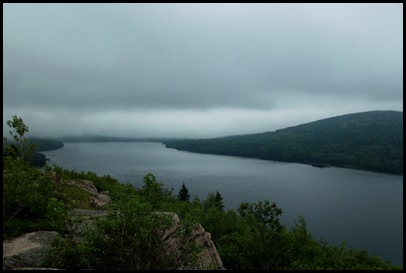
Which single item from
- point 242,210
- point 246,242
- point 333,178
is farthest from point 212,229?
point 333,178

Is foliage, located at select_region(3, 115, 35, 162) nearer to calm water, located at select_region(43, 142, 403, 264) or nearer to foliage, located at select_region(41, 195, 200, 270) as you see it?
foliage, located at select_region(41, 195, 200, 270)

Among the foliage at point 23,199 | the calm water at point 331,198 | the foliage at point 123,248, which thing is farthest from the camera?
the calm water at point 331,198

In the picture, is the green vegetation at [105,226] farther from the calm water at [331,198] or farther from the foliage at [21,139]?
the calm water at [331,198]

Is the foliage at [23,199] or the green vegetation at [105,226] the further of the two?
the foliage at [23,199]

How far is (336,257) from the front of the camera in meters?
24.2

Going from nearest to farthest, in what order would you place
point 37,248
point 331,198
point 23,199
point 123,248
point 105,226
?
point 123,248 → point 105,226 → point 37,248 → point 23,199 → point 331,198

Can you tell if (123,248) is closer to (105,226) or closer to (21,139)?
(105,226)

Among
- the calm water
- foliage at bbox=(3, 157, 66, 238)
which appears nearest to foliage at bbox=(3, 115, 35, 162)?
foliage at bbox=(3, 157, 66, 238)

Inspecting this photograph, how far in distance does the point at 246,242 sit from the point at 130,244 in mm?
20178

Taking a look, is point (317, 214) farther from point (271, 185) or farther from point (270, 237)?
point (270, 237)

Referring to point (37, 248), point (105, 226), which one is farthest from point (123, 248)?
point (37, 248)

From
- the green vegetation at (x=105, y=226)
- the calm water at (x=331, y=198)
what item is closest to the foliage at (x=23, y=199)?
the green vegetation at (x=105, y=226)

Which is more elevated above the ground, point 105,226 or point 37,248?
point 105,226

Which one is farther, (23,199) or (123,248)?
(23,199)
